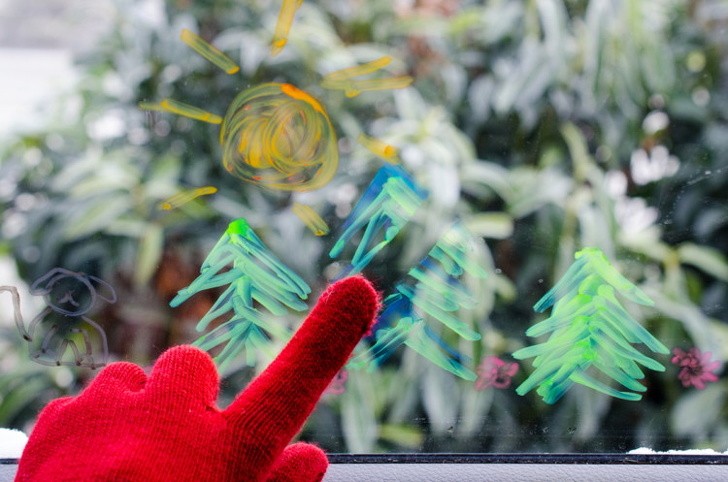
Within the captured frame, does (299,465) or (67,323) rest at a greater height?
(299,465)

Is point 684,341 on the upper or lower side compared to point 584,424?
upper

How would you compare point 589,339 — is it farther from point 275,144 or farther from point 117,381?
point 117,381

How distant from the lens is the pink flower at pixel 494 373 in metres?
1.10

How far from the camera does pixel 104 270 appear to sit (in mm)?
1100

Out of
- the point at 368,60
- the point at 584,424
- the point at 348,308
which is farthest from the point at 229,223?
the point at 584,424

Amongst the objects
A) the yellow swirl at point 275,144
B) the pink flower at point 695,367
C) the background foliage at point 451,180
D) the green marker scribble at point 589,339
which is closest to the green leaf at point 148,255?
the background foliage at point 451,180

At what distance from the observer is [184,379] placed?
0.73m

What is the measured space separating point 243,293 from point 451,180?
1.10 ft

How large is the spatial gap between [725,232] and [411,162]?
457 millimetres

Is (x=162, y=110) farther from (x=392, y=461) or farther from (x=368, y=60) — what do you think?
(x=392, y=461)

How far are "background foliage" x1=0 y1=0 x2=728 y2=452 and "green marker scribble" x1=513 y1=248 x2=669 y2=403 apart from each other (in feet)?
0.06

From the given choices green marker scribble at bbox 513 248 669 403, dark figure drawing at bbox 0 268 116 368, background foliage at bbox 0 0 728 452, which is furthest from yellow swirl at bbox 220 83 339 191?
green marker scribble at bbox 513 248 669 403

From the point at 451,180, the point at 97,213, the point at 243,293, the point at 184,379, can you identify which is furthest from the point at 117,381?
the point at 451,180

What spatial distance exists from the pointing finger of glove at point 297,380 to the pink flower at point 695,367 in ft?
1.97
